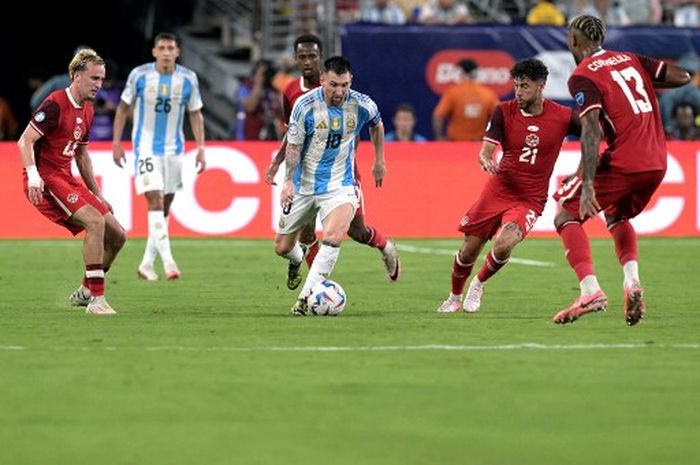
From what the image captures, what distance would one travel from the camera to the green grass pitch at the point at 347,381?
728cm

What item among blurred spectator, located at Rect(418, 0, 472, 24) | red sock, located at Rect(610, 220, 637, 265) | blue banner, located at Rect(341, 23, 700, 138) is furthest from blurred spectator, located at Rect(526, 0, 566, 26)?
red sock, located at Rect(610, 220, 637, 265)

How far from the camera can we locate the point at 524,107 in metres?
13.4

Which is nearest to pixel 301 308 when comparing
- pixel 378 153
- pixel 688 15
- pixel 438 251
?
pixel 378 153

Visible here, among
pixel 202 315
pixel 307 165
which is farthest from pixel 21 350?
pixel 307 165

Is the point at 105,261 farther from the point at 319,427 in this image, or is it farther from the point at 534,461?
the point at 534,461

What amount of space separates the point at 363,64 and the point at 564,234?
13917 millimetres

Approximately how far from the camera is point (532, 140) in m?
13.5

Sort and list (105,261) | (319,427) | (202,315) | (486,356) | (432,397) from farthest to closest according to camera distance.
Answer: (105,261) < (202,315) < (486,356) < (432,397) < (319,427)

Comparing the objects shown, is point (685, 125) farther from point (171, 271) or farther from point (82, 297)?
point (82, 297)

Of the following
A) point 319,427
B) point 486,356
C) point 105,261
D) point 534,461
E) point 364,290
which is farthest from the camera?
point 364,290

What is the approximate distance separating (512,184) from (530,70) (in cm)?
106

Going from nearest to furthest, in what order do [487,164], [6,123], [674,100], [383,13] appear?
[487,164] → [674,100] → [6,123] → [383,13]

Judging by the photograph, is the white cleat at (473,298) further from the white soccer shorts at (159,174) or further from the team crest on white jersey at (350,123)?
the white soccer shorts at (159,174)

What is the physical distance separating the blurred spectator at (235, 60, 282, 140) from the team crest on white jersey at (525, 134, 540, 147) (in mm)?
11933
